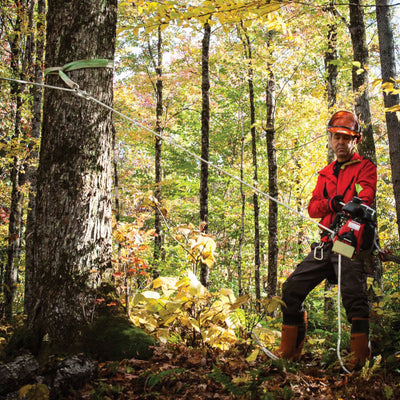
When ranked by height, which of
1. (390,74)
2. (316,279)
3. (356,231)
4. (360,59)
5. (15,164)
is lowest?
(316,279)

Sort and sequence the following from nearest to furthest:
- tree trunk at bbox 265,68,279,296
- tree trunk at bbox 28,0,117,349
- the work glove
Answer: tree trunk at bbox 28,0,117,349 < the work glove < tree trunk at bbox 265,68,279,296

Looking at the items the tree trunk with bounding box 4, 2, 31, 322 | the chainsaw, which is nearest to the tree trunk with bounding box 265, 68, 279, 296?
the tree trunk with bounding box 4, 2, 31, 322

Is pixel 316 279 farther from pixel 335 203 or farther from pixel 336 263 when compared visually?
pixel 335 203

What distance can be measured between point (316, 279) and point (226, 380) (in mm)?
1450

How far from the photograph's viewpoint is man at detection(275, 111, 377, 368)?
3.22 metres

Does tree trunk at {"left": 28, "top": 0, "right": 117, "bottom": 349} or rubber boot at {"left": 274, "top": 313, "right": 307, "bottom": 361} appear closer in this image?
tree trunk at {"left": 28, "top": 0, "right": 117, "bottom": 349}

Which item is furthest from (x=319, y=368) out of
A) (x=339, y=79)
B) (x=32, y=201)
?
(x=339, y=79)

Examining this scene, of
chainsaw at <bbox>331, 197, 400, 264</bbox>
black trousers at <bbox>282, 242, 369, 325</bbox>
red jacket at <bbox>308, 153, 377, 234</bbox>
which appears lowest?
black trousers at <bbox>282, 242, 369, 325</bbox>

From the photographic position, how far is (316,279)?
3.48m

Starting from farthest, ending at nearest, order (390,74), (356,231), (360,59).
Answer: (360,59)
(390,74)
(356,231)

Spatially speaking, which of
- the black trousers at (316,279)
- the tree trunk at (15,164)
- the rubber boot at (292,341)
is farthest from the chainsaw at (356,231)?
the tree trunk at (15,164)

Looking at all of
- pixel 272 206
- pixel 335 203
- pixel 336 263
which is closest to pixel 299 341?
pixel 336 263

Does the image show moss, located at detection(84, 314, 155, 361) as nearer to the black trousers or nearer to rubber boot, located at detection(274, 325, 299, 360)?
rubber boot, located at detection(274, 325, 299, 360)

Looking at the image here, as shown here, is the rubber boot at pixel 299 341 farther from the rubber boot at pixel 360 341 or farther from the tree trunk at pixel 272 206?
the tree trunk at pixel 272 206
